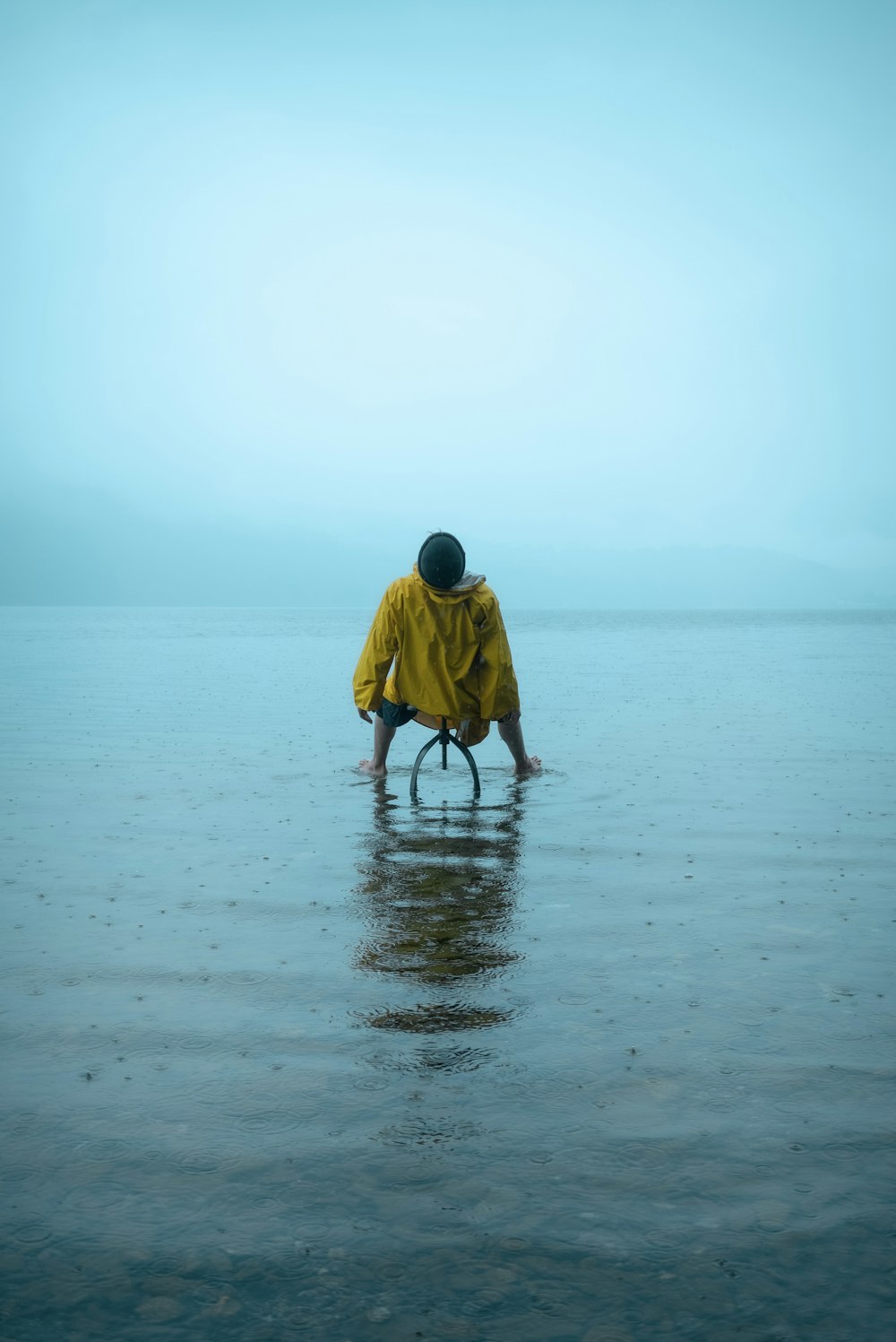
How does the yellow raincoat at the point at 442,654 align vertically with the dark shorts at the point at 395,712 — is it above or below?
above

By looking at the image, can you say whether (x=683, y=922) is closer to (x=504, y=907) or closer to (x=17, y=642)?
(x=504, y=907)

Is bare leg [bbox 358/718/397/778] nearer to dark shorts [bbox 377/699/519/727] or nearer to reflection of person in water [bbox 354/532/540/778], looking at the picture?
dark shorts [bbox 377/699/519/727]

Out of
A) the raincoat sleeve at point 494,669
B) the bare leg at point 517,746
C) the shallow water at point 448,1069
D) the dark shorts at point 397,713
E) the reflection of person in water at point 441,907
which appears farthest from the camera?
the bare leg at point 517,746

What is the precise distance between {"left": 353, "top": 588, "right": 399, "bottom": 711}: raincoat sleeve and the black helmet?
1.16 ft

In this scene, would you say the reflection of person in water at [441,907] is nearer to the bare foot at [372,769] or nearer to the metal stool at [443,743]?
the metal stool at [443,743]

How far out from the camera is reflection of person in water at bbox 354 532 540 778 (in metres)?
8.57

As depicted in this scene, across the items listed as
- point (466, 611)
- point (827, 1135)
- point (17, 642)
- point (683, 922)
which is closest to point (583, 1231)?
point (827, 1135)

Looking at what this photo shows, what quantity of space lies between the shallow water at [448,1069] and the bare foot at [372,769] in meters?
1.12

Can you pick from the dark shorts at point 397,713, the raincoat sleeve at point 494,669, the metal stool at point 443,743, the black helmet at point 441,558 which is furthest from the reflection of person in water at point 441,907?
the black helmet at point 441,558

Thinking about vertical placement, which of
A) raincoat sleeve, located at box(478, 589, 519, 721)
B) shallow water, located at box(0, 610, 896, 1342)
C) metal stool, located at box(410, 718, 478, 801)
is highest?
raincoat sleeve, located at box(478, 589, 519, 721)

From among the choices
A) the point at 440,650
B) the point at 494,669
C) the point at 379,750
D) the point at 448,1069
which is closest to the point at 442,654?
the point at 440,650

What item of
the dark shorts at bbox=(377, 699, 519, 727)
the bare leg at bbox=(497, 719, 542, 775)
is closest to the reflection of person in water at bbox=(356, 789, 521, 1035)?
the dark shorts at bbox=(377, 699, 519, 727)

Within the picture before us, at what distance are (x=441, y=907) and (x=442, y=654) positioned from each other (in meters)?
3.40

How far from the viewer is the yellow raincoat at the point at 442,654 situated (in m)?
8.63
